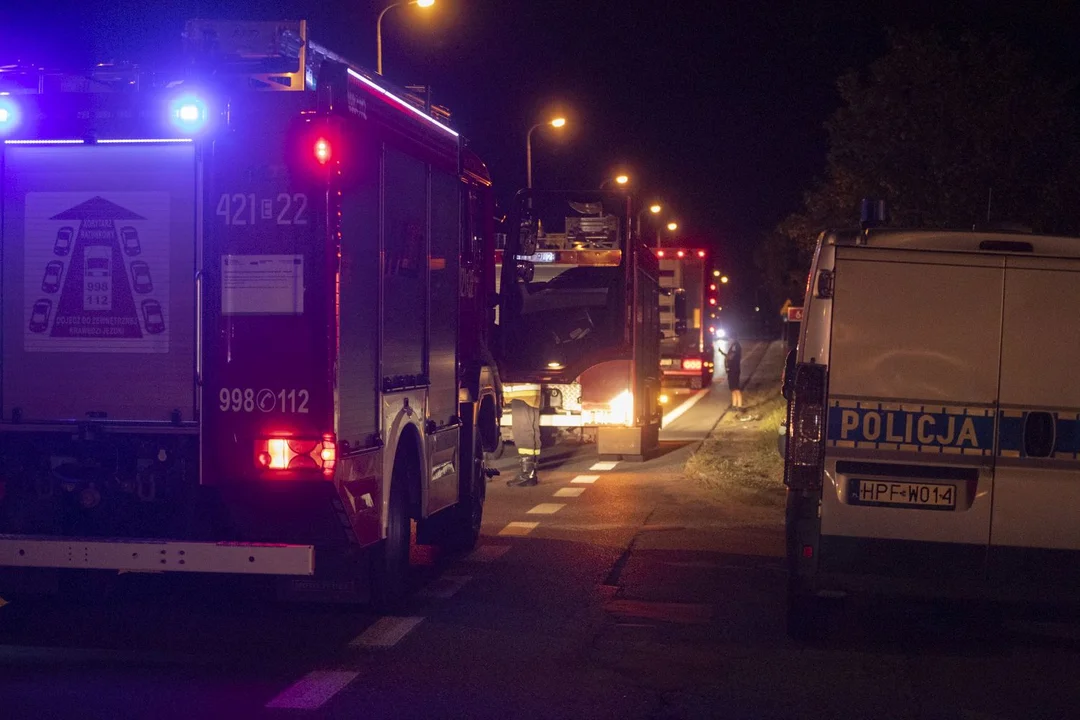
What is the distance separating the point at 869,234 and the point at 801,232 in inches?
721

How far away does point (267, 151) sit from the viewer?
7.98 m

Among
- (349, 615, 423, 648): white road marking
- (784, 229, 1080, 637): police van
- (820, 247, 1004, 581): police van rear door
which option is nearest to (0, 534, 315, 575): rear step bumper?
(349, 615, 423, 648): white road marking

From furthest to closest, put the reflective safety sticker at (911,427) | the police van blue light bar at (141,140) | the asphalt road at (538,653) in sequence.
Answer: the police van blue light bar at (141,140), the reflective safety sticker at (911,427), the asphalt road at (538,653)

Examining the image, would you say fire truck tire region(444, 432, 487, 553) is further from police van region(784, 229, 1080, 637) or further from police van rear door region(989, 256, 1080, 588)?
police van rear door region(989, 256, 1080, 588)

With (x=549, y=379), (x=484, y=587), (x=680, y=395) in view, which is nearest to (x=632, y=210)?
(x=549, y=379)

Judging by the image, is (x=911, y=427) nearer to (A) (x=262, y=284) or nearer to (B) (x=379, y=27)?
(A) (x=262, y=284)

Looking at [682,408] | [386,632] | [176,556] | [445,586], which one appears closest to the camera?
[176,556]

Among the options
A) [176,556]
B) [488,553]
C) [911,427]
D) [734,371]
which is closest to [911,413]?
[911,427]

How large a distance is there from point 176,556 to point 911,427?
4.00 metres

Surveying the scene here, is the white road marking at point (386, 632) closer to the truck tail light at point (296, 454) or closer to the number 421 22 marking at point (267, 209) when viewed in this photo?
the truck tail light at point (296, 454)

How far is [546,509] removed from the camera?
15039 millimetres

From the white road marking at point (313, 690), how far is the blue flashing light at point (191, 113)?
3.01 m

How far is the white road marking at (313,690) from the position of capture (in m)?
6.75

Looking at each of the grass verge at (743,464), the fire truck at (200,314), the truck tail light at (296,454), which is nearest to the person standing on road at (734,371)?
the grass verge at (743,464)
